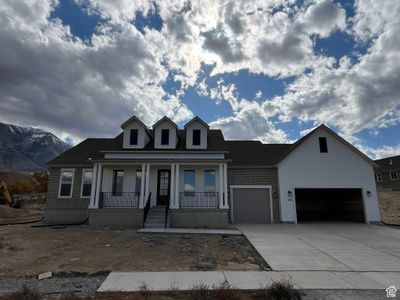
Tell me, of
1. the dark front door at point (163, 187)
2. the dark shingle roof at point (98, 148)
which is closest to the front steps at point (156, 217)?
the dark front door at point (163, 187)

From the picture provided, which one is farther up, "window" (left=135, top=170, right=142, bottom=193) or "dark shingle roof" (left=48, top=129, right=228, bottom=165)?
"dark shingle roof" (left=48, top=129, right=228, bottom=165)

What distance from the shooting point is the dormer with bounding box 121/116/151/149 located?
→ 1550 cm

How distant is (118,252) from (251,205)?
31.6ft

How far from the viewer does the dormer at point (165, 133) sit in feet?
51.2

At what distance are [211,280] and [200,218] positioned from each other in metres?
8.29

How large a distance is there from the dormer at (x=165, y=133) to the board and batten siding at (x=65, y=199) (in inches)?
219

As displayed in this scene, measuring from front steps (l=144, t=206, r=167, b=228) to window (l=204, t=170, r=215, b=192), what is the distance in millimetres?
2941

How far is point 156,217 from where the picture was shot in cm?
1323

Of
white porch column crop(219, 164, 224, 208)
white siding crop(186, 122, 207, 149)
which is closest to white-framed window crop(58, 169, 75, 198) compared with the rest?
white siding crop(186, 122, 207, 149)

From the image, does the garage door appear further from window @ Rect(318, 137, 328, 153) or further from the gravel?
the gravel

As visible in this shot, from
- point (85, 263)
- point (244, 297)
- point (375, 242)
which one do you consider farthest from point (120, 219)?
point (375, 242)

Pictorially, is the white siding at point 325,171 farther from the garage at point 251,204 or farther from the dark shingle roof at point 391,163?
the dark shingle roof at point 391,163

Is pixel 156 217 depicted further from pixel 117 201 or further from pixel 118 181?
pixel 118 181

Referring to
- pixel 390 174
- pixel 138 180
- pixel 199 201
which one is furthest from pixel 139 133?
pixel 390 174
